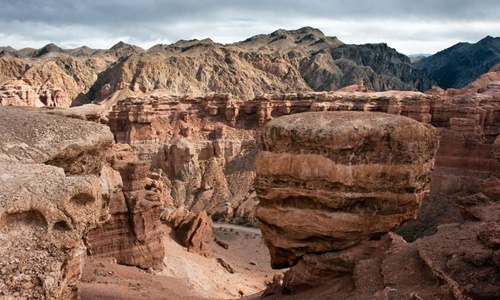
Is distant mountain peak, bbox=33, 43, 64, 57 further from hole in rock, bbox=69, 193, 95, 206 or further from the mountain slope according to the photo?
hole in rock, bbox=69, 193, 95, 206

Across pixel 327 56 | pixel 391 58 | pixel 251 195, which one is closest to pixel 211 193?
pixel 251 195

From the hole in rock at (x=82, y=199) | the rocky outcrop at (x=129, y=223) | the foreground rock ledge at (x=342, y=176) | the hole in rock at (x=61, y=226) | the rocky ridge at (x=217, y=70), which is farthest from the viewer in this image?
the rocky ridge at (x=217, y=70)

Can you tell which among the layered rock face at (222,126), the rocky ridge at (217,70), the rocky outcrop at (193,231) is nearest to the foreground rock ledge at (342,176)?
the rocky outcrop at (193,231)

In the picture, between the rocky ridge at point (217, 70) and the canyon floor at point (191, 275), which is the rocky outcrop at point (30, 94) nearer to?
the rocky ridge at point (217, 70)

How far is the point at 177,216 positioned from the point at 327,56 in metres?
96.7

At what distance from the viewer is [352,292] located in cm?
1197

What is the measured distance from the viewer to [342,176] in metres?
13.4

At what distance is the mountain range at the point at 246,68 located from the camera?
91625mm

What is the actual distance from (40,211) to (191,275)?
20.7m

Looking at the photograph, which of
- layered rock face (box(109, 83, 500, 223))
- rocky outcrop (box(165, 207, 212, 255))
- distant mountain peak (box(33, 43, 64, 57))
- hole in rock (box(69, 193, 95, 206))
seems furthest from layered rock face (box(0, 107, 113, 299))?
distant mountain peak (box(33, 43, 64, 57))

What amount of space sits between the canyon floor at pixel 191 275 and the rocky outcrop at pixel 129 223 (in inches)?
37.5

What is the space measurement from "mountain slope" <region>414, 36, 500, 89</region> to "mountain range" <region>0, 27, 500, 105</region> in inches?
12.4

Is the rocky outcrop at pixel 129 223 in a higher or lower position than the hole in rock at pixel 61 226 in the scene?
lower

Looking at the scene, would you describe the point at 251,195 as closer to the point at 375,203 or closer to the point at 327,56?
the point at 375,203
